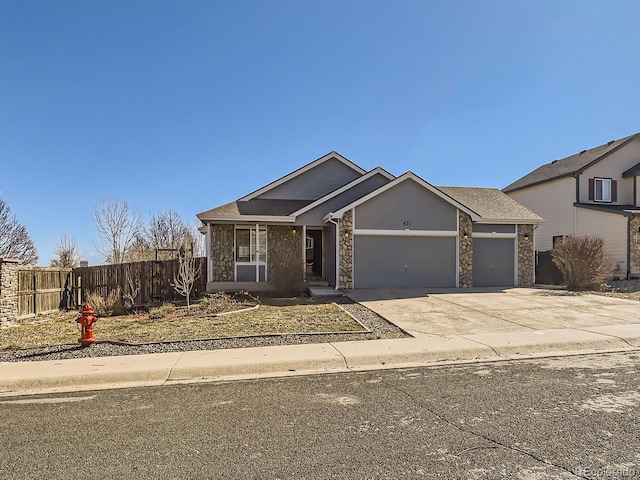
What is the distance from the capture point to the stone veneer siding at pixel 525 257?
18281mm

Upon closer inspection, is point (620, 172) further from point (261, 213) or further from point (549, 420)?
point (549, 420)

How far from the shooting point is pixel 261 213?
1694 cm

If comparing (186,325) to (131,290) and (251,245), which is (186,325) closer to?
(131,290)

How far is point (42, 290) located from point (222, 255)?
250 inches

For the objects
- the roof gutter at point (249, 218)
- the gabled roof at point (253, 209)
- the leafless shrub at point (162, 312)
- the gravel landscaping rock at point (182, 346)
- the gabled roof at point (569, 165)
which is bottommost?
the leafless shrub at point (162, 312)

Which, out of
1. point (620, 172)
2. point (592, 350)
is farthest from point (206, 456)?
point (620, 172)

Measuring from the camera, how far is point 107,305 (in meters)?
13.1

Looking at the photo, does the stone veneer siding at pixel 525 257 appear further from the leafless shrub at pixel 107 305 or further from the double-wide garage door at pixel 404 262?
the leafless shrub at pixel 107 305

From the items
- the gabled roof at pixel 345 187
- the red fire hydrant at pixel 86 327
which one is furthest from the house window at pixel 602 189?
the red fire hydrant at pixel 86 327

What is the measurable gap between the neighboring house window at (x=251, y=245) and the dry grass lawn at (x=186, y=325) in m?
4.58

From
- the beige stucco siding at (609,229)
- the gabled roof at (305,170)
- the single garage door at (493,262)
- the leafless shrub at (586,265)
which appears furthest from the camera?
the beige stucco siding at (609,229)

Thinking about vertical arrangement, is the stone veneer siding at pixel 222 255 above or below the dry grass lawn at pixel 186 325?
above

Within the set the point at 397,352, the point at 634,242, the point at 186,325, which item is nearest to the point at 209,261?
the point at 186,325

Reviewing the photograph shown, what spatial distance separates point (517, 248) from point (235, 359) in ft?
51.3
